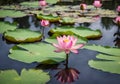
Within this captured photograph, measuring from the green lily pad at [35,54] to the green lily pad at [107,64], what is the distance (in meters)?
0.37

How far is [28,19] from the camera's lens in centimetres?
505

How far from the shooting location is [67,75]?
2455 millimetres

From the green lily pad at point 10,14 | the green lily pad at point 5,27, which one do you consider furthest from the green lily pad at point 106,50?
the green lily pad at point 10,14

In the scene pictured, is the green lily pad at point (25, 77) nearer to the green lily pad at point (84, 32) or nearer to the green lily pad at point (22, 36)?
the green lily pad at point (22, 36)

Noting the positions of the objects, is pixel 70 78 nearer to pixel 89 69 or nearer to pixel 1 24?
pixel 89 69

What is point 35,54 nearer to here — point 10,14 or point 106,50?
point 106,50

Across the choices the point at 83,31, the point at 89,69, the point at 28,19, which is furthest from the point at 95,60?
the point at 28,19

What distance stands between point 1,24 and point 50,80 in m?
2.29

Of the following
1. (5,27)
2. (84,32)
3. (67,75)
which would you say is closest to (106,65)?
(67,75)

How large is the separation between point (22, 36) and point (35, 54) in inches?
32.6

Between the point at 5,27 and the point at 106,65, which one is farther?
the point at 5,27

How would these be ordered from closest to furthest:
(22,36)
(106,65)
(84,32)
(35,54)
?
(106,65), (35,54), (22,36), (84,32)

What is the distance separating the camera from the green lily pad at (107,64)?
255 centimetres

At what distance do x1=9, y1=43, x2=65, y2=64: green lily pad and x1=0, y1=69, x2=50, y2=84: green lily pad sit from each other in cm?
33
